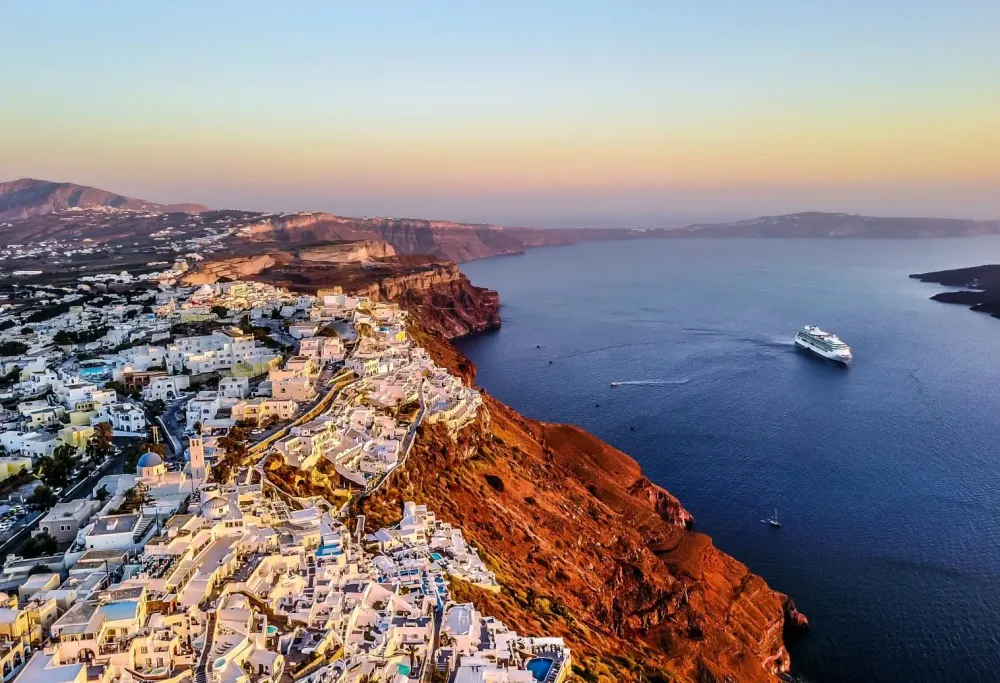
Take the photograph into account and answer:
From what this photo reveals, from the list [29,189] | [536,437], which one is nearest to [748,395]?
[536,437]

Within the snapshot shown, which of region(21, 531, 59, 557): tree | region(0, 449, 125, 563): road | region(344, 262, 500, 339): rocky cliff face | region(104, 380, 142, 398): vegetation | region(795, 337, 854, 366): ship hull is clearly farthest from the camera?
region(344, 262, 500, 339): rocky cliff face

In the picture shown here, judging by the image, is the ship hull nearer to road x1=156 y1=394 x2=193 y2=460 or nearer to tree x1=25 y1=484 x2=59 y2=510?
road x1=156 y1=394 x2=193 y2=460

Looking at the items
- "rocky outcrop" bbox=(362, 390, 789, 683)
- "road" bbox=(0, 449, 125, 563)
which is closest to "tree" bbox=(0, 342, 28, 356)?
"road" bbox=(0, 449, 125, 563)

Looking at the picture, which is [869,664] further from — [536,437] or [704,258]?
[704,258]

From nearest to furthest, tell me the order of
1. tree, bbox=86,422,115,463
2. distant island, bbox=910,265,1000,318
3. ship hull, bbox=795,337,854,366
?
1. tree, bbox=86,422,115,463
2. ship hull, bbox=795,337,854,366
3. distant island, bbox=910,265,1000,318

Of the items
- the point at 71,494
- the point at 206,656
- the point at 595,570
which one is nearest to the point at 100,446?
the point at 71,494

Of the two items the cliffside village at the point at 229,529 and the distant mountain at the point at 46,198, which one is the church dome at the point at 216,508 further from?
the distant mountain at the point at 46,198

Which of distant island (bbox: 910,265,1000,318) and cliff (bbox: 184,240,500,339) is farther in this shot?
distant island (bbox: 910,265,1000,318)
